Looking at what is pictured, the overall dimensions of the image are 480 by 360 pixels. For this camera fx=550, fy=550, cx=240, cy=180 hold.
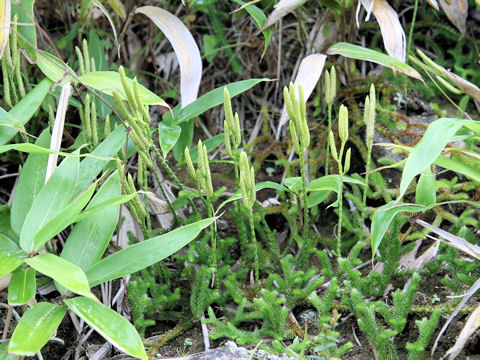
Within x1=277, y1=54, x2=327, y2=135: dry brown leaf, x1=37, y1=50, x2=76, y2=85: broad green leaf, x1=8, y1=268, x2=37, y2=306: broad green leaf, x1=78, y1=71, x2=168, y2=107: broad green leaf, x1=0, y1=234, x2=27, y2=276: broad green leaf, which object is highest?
x1=37, y1=50, x2=76, y2=85: broad green leaf

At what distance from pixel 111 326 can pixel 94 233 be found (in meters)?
0.37

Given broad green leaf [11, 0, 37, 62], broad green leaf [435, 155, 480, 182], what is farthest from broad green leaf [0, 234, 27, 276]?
broad green leaf [435, 155, 480, 182]

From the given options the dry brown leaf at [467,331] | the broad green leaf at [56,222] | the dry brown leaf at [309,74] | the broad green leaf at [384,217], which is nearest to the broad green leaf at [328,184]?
the broad green leaf at [384,217]

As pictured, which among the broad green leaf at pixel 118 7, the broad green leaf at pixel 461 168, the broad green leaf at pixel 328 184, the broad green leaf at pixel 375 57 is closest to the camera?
the broad green leaf at pixel 461 168

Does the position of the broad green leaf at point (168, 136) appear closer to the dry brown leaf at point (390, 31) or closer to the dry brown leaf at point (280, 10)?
the dry brown leaf at point (280, 10)

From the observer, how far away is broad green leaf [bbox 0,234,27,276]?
1315mm

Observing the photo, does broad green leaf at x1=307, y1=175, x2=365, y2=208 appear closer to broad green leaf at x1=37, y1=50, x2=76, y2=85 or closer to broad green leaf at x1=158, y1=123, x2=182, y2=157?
broad green leaf at x1=158, y1=123, x2=182, y2=157

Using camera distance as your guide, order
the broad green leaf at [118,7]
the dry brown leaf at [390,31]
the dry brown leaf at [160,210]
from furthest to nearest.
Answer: the broad green leaf at [118,7]
the dry brown leaf at [160,210]
the dry brown leaf at [390,31]

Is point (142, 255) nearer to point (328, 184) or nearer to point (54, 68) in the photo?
point (328, 184)

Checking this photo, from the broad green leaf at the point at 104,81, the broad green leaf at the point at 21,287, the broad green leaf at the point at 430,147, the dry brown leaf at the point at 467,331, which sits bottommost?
the dry brown leaf at the point at 467,331

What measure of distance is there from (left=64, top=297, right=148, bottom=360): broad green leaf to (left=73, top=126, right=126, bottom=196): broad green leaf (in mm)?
428

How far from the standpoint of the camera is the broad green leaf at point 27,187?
63.4 inches

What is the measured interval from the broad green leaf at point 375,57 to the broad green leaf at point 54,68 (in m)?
0.92

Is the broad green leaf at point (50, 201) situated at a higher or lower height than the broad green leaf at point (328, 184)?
higher
